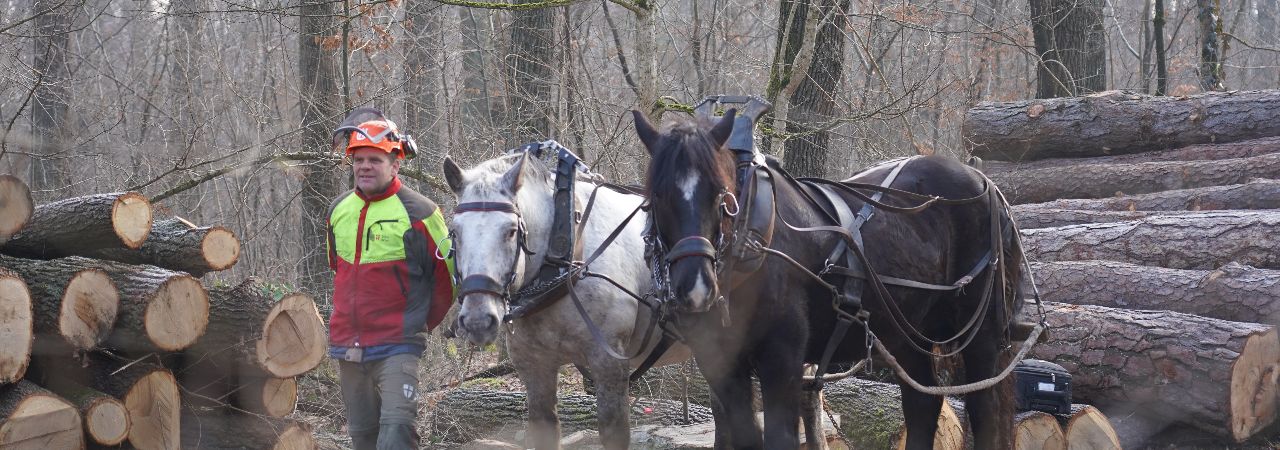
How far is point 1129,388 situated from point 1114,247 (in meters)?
1.68

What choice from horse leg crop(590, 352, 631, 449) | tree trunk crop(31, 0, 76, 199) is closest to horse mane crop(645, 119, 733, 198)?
horse leg crop(590, 352, 631, 449)

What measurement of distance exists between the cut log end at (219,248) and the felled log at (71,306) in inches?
20.5

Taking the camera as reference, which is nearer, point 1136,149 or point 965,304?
point 965,304

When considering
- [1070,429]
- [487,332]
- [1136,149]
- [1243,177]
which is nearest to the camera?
[487,332]

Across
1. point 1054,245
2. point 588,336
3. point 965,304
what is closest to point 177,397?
point 588,336

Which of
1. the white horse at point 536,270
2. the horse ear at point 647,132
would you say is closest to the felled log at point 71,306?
the white horse at point 536,270

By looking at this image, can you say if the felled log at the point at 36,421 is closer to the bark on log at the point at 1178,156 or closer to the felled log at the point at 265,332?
the felled log at the point at 265,332

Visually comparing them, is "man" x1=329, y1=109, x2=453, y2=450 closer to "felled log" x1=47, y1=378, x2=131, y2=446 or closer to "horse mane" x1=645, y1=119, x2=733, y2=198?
"horse mane" x1=645, y1=119, x2=733, y2=198

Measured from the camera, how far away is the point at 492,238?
4.08m

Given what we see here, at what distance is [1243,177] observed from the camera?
28.2ft

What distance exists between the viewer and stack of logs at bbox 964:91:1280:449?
6.30 meters

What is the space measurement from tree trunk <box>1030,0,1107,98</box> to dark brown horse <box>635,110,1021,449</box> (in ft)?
25.1

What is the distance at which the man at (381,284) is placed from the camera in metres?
4.23

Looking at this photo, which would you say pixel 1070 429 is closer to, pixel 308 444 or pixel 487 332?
pixel 487 332
